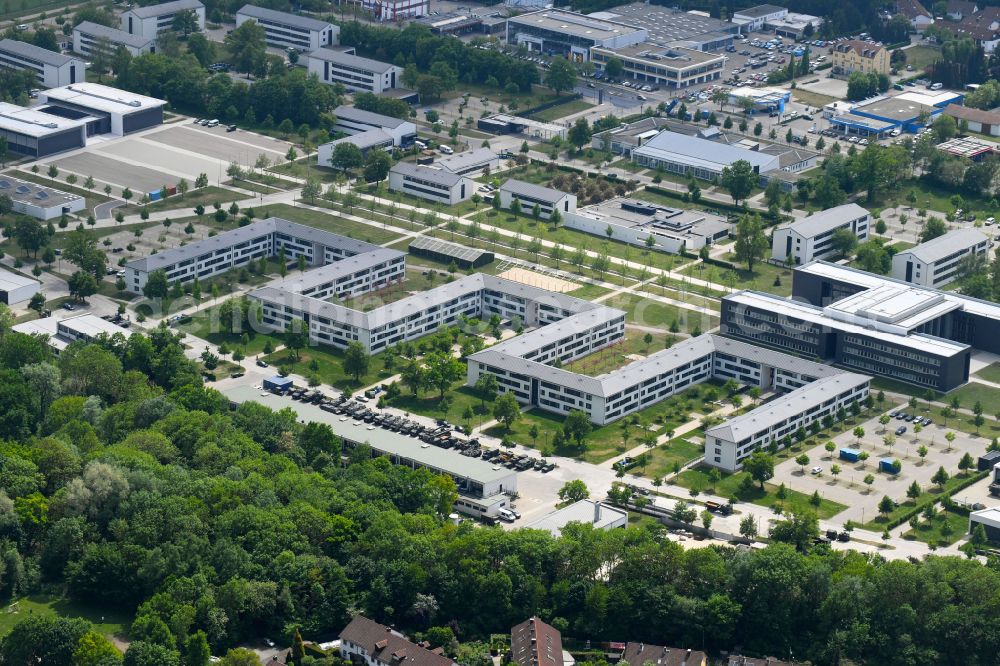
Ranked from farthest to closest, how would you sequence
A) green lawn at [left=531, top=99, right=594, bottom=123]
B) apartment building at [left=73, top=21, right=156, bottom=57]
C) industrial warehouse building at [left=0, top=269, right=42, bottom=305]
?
1. apartment building at [left=73, top=21, right=156, bottom=57]
2. green lawn at [left=531, top=99, right=594, bottom=123]
3. industrial warehouse building at [left=0, top=269, right=42, bottom=305]

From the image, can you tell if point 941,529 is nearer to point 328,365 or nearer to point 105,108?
point 328,365

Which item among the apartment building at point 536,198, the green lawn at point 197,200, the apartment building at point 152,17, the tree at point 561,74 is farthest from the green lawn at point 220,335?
the apartment building at point 152,17

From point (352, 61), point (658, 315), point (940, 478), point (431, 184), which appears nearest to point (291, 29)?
point (352, 61)

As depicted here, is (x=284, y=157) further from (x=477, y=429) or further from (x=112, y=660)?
(x=112, y=660)

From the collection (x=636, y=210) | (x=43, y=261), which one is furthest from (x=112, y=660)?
(x=636, y=210)

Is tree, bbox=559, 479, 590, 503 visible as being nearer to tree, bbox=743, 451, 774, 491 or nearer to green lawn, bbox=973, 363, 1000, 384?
tree, bbox=743, 451, 774, 491

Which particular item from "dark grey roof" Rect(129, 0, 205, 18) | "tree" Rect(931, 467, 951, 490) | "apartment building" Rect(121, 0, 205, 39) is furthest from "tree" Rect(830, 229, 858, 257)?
"dark grey roof" Rect(129, 0, 205, 18)
